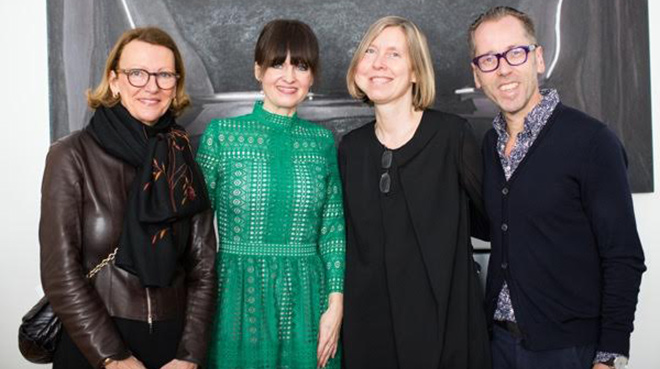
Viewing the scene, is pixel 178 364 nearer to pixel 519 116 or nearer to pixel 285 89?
pixel 285 89

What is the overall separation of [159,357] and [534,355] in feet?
3.23

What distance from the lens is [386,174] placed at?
175 cm

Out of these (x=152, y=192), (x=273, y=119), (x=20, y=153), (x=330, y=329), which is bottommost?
(x=330, y=329)

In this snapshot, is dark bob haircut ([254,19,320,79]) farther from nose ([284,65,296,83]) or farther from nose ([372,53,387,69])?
nose ([372,53,387,69])

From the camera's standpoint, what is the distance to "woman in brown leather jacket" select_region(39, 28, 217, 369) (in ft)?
4.64

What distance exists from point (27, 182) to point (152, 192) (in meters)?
1.24

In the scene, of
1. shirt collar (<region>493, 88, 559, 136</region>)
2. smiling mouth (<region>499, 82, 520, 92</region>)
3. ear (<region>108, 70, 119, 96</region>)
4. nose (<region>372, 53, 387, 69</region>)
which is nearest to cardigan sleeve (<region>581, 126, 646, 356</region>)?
shirt collar (<region>493, 88, 559, 136</region>)

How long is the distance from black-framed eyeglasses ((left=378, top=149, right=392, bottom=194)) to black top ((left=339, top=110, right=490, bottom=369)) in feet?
0.04

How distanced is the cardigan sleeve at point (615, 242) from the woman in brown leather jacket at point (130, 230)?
1022 millimetres

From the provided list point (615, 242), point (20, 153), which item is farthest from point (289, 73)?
point (20, 153)

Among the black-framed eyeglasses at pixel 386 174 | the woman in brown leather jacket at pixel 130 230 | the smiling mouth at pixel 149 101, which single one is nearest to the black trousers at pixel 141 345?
the woman in brown leather jacket at pixel 130 230

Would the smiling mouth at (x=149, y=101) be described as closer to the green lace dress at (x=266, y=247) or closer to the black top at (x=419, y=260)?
the green lace dress at (x=266, y=247)

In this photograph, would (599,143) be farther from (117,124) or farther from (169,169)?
(117,124)

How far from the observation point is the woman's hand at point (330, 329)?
1.78 m
